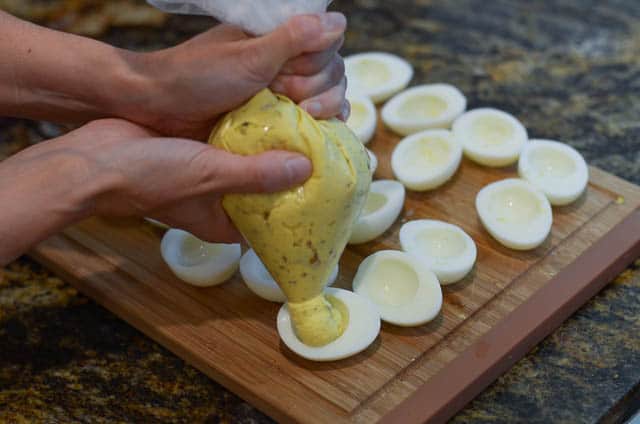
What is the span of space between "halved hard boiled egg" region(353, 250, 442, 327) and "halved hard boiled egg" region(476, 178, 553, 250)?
0.26 meters

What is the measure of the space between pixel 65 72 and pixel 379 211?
853 mm

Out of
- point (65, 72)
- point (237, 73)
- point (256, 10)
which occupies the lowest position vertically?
point (65, 72)

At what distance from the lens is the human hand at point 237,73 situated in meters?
1.79

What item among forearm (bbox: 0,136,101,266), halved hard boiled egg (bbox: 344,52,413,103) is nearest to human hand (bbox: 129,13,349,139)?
forearm (bbox: 0,136,101,266)

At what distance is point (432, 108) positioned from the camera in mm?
2820

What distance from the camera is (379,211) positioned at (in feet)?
7.54

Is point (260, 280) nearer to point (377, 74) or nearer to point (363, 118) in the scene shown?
point (363, 118)

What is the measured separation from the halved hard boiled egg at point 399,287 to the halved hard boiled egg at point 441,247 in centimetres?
4

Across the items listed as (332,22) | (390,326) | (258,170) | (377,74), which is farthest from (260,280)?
(377,74)

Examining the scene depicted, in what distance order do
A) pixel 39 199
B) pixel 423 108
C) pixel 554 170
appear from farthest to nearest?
pixel 423 108
pixel 554 170
pixel 39 199

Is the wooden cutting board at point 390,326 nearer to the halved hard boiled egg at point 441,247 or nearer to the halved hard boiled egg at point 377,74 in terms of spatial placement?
the halved hard boiled egg at point 441,247

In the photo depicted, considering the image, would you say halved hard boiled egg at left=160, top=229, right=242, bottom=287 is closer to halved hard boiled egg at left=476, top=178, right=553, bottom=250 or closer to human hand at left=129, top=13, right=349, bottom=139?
human hand at left=129, top=13, right=349, bottom=139

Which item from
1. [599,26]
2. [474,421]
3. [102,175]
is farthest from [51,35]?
[599,26]

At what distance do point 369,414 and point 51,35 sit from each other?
115 centimetres
